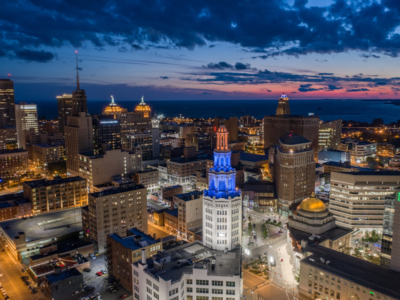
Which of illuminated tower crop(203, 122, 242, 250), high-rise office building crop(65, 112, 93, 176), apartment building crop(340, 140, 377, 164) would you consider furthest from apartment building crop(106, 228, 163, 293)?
apartment building crop(340, 140, 377, 164)

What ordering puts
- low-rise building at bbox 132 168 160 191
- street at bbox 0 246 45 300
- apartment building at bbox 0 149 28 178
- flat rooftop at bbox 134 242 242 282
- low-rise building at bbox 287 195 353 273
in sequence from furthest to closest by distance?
apartment building at bbox 0 149 28 178 → low-rise building at bbox 132 168 160 191 → low-rise building at bbox 287 195 353 273 → street at bbox 0 246 45 300 → flat rooftop at bbox 134 242 242 282

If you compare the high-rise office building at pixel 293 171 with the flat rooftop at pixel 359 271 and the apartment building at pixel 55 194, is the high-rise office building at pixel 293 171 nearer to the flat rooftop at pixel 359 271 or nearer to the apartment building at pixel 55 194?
the flat rooftop at pixel 359 271

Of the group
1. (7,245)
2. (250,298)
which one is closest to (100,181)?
(7,245)

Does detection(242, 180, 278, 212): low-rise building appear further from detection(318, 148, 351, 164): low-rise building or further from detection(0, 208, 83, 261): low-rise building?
detection(318, 148, 351, 164): low-rise building

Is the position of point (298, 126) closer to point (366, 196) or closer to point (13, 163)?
point (366, 196)

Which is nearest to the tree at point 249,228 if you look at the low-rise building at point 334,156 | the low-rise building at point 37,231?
the low-rise building at point 37,231

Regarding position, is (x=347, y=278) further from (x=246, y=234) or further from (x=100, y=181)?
(x=100, y=181)
